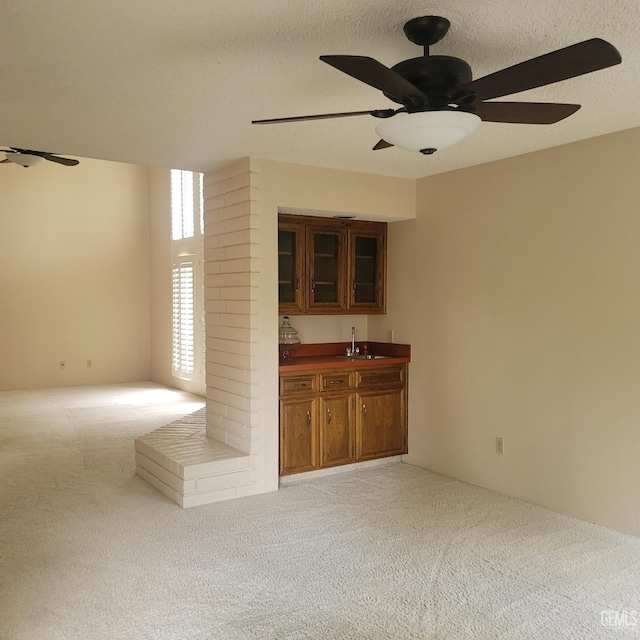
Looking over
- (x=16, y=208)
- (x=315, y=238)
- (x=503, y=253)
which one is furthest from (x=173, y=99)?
(x=16, y=208)

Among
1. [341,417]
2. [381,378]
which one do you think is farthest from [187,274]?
[341,417]

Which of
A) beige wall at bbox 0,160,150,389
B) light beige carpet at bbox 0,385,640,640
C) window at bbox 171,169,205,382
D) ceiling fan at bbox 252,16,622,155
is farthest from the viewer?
beige wall at bbox 0,160,150,389

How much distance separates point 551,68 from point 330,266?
331cm

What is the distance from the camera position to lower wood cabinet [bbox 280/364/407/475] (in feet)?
15.3

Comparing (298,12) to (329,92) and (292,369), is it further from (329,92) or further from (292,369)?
(292,369)

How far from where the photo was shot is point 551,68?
2.01 meters

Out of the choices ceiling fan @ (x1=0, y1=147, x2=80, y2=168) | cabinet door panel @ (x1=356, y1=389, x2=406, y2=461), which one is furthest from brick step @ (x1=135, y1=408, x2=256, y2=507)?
ceiling fan @ (x1=0, y1=147, x2=80, y2=168)

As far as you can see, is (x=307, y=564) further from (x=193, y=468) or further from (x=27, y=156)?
(x=27, y=156)

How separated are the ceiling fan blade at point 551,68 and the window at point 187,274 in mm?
6520

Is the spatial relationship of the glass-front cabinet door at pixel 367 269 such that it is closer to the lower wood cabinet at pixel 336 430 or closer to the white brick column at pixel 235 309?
the lower wood cabinet at pixel 336 430

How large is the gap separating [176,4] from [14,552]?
119 inches

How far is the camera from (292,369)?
15.2 ft

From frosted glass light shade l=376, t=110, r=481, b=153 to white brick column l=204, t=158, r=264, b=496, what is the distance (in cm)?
212

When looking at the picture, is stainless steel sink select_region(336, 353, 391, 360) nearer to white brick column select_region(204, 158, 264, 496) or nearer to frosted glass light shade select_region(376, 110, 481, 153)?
white brick column select_region(204, 158, 264, 496)
